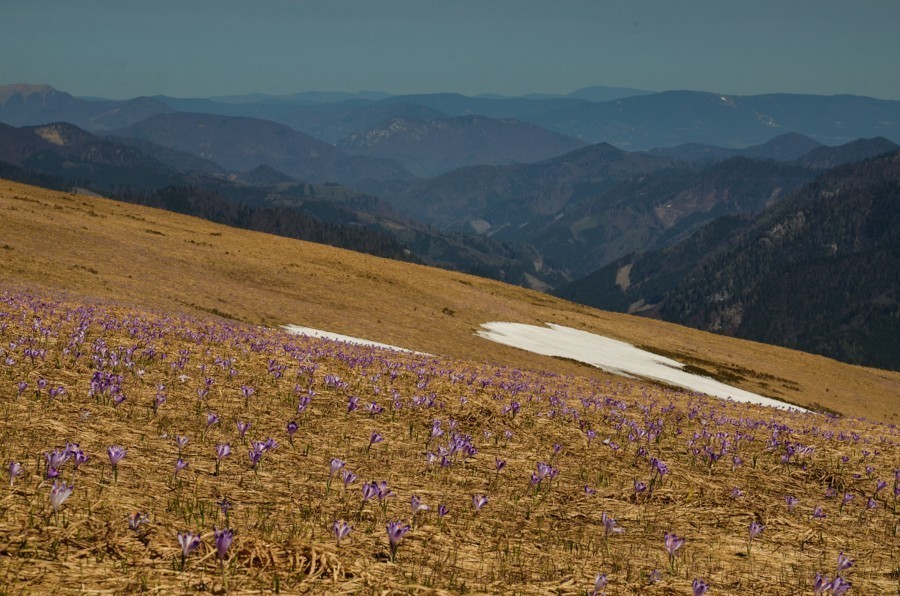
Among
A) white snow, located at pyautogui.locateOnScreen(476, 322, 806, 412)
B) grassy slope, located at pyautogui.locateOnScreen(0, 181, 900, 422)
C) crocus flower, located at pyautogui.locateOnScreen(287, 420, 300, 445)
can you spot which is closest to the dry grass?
crocus flower, located at pyautogui.locateOnScreen(287, 420, 300, 445)

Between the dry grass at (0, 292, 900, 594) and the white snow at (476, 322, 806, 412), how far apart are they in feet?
123

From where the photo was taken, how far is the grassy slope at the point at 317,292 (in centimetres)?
4650

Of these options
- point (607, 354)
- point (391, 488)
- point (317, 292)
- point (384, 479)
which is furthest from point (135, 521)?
point (607, 354)

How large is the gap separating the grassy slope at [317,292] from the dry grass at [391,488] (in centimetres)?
2644

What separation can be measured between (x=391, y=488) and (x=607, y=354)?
5406cm

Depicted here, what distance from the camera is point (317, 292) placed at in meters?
60.6

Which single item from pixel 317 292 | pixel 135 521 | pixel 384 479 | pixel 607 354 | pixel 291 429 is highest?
pixel 291 429

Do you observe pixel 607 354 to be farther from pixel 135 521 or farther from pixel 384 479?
pixel 135 521

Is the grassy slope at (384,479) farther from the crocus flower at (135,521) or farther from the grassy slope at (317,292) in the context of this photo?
the grassy slope at (317,292)

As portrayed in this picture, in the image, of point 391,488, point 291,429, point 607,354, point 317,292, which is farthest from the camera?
point 607,354

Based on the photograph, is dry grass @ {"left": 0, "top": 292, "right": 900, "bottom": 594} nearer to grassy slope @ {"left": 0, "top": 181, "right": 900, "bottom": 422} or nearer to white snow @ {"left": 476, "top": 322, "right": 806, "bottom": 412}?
grassy slope @ {"left": 0, "top": 181, "right": 900, "bottom": 422}

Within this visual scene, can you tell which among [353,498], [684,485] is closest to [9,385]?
[353,498]

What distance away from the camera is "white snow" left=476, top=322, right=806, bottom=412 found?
176 feet

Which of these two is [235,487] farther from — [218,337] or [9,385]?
[218,337]
